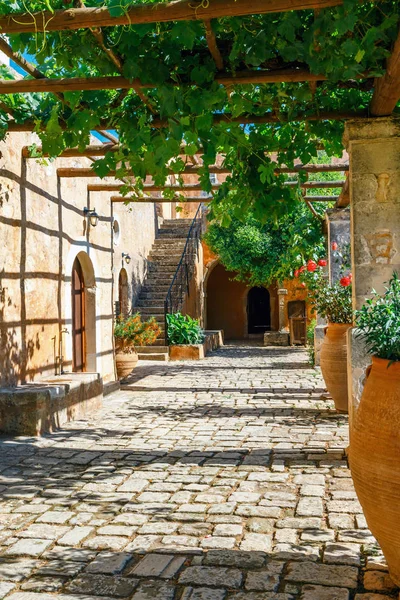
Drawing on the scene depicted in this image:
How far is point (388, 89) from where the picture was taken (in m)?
4.04

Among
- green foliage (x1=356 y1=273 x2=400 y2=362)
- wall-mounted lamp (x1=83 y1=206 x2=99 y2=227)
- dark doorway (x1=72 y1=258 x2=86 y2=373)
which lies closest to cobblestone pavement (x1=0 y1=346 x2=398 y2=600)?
green foliage (x1=356 y1=273 x2=400 y2=362)

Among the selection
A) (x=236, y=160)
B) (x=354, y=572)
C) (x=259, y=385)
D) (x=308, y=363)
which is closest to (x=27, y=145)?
(x=236, y=160)

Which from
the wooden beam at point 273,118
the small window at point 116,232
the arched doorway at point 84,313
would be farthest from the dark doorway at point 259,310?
the wooden beam at point 273,118

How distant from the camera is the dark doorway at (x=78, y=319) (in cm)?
922

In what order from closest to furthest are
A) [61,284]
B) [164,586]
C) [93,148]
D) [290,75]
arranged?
[164,586], [290,75], [93,148], [61,284]

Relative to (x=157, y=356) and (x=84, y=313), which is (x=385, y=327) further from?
(x=157, y=356)

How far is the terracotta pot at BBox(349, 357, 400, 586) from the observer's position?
7.94 feet

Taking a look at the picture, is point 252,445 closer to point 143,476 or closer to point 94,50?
point 143,476

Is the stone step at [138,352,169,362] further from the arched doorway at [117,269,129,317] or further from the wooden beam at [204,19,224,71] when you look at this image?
the wooden beam at [204,19,224,71]

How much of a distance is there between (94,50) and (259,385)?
7099 mm

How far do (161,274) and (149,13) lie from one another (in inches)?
585

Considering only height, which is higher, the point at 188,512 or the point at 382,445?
the point at 382,445

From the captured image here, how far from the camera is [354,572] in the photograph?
9.35ft

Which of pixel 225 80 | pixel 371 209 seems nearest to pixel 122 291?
pixel 371 209
